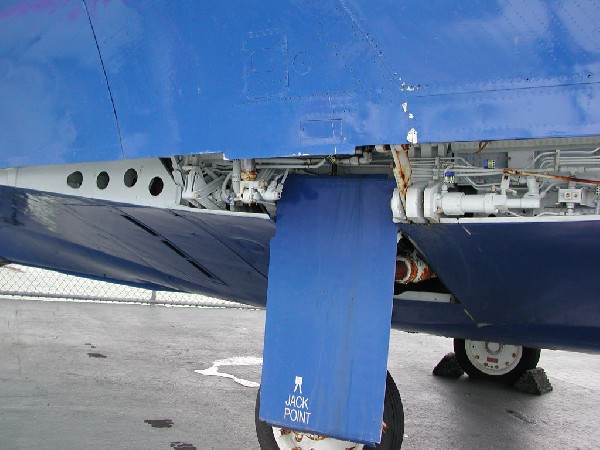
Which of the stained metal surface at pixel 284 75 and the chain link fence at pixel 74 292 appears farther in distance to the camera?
the chain link fence at pixel 74 292

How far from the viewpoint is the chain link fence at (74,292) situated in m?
14.1

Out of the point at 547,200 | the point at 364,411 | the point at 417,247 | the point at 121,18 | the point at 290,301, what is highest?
the point at 121,18

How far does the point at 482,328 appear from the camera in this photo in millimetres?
5559

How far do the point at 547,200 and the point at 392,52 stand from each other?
1.05m

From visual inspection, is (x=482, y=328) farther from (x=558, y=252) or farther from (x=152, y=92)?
(x=152, y=92)

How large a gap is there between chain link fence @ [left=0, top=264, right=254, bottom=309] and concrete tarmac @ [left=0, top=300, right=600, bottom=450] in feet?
6.75

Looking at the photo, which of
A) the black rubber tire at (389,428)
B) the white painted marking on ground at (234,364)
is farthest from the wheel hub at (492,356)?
the black rubber tire at (389,428)

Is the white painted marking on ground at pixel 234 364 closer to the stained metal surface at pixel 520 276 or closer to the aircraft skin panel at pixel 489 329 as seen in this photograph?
the aircraft skin panel at pixel 489 329

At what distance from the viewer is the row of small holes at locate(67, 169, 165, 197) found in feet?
15.5

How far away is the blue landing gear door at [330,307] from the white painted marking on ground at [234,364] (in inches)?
157

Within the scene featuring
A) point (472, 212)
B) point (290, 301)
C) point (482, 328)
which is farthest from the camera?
point (482, 328)

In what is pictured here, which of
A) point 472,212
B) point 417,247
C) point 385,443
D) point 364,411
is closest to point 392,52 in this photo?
point 472,212

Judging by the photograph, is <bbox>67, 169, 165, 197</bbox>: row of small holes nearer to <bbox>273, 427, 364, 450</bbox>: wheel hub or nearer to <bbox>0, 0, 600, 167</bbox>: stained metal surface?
<bbox>0, 0, 600, 167</bbox>: stained metal surface

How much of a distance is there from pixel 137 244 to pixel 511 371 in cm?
493
